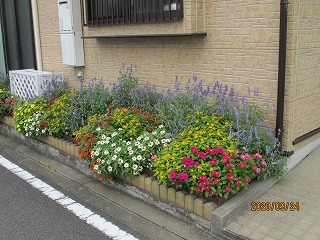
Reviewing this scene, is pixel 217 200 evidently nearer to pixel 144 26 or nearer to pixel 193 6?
pixel 193 6

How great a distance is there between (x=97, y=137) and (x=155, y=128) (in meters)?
0.78

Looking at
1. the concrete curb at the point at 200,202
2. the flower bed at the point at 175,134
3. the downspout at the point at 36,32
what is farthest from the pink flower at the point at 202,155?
the downspout at the point at 36,32

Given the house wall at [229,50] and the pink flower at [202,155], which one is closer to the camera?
the pink flower at [202,155]

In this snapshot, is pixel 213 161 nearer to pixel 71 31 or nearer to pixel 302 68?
pixel 302 68

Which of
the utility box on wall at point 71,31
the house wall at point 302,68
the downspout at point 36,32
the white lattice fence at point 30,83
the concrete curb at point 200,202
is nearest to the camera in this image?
the concrete curb at point 200,202

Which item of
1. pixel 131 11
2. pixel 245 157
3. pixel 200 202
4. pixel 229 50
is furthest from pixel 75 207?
pixel 131 11

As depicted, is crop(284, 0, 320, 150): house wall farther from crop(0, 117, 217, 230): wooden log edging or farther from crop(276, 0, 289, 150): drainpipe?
crop(0, 117, 217, 230): wooden log edging

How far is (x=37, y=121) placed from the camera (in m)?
5.82

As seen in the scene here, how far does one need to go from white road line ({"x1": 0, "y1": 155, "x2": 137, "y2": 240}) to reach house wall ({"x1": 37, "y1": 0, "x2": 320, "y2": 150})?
2.25 metres

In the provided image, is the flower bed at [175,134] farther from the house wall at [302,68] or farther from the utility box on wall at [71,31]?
the utility box on wall at [71,31]

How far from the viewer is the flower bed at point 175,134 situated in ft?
11.8

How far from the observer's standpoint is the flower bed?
361 cm

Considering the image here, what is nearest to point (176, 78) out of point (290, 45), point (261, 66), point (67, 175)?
point (261, 66)
